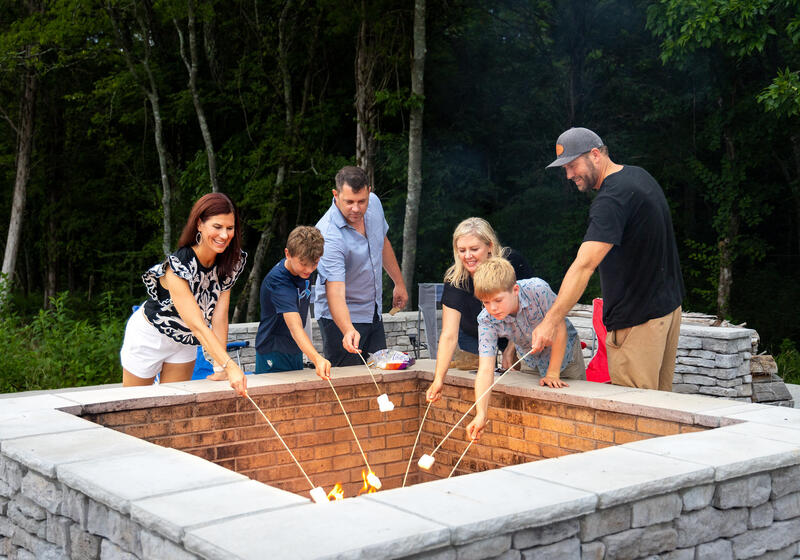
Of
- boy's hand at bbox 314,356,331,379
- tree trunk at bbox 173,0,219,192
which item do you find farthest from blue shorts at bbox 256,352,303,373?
tree trunk at bbox 173,0,219,192

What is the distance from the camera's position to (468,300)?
15.2 feet

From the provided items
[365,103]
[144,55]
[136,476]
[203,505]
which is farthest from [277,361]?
[144,55]

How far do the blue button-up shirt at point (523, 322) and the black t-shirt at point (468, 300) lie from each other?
0.25 metres

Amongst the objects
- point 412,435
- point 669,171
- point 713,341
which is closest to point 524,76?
point 669,171

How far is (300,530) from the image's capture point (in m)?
2.23

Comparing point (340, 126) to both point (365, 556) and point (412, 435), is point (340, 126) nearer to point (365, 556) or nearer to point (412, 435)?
point (412, 435)

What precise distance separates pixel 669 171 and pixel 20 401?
1410cm

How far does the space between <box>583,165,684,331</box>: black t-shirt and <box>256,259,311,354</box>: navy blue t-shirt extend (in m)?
1.66

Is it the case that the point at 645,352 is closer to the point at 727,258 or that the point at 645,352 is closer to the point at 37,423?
the point at 37,423

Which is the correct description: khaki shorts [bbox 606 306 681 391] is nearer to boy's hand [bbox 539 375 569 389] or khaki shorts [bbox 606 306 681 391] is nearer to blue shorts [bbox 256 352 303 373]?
boy's hand [bbox 539 375 569 389]

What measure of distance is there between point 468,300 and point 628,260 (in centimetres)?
86

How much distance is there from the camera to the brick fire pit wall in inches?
161

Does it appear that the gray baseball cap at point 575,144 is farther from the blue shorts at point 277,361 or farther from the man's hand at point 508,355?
the blue shorts at point 277,361

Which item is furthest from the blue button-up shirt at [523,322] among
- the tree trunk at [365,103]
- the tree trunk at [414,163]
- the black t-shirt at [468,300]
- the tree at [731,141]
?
the tree at [731,141]
